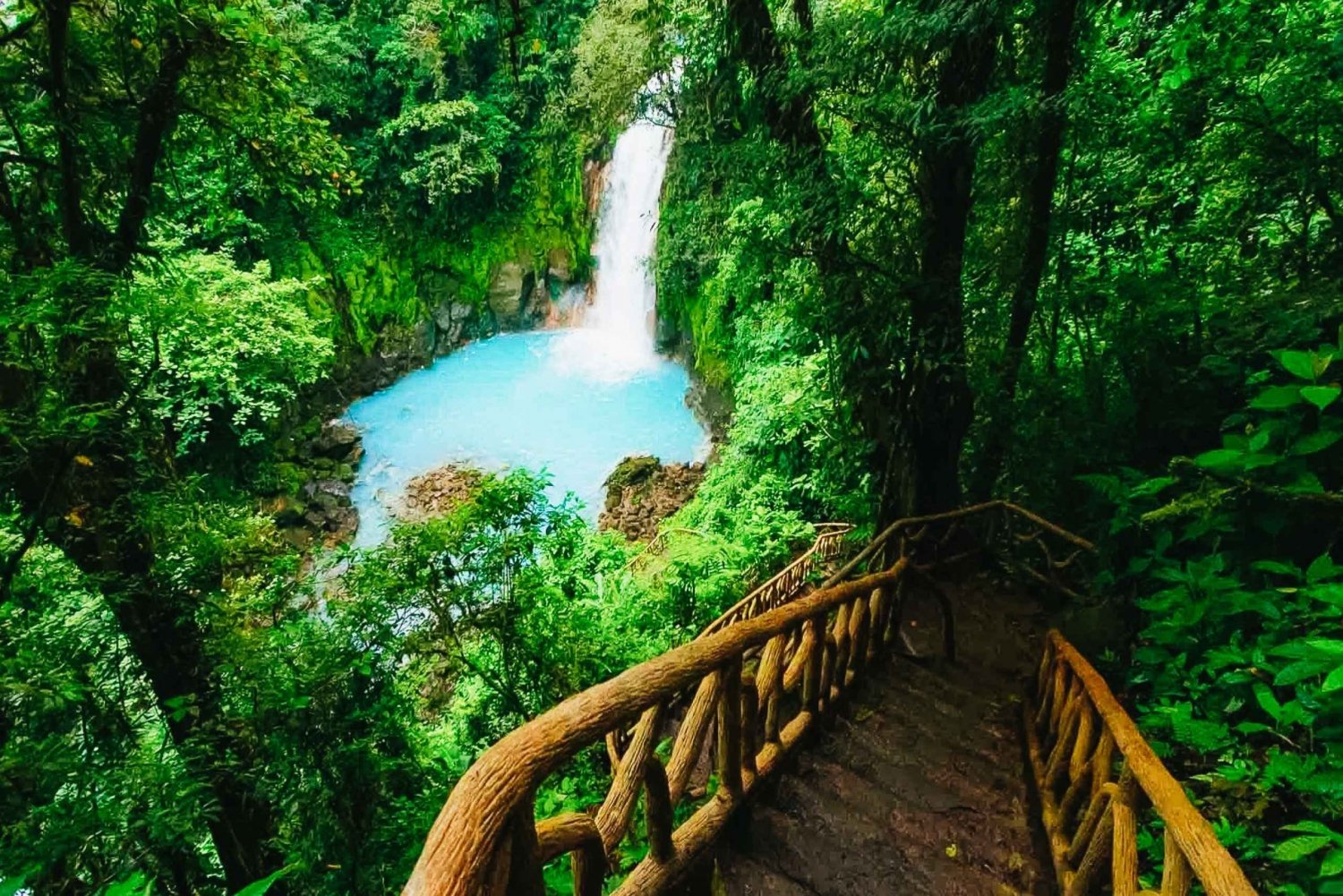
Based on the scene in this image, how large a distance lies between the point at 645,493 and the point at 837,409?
716 cm

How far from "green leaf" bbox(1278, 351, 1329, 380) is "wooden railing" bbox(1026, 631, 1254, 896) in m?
1.37

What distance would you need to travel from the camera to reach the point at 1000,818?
311 centimetres

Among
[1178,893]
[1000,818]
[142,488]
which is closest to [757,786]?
[1000,818]

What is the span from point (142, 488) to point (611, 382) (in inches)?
559

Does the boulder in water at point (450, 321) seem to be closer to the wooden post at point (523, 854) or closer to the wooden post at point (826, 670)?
the wooden post at point (826, 670)

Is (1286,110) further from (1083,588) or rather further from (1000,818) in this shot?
(1000,818)

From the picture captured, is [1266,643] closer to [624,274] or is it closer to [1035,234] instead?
[1035,234]

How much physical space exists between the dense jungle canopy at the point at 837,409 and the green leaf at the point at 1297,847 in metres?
0.02

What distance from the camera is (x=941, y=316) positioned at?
5.09m

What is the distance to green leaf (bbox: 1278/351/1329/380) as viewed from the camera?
2486mm

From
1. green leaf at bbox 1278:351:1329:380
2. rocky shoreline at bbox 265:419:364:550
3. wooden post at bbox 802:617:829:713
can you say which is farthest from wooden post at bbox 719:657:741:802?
rocky shoreline at bbox 265:419:364:550

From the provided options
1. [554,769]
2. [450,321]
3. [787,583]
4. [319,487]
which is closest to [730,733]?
[554,769]

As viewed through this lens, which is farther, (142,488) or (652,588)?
(652,588)

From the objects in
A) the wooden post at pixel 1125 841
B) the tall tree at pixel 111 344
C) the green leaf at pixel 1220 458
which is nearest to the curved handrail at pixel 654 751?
the wooden post at pixel 1125 841
